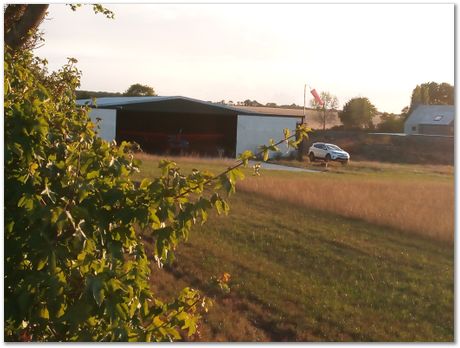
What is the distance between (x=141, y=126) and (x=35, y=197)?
6682mm

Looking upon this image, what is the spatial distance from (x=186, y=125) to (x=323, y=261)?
11.7ft

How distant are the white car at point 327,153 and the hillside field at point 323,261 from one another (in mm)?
738

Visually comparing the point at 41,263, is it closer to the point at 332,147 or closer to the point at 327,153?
→ the point at 327,153

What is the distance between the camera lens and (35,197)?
260 centimetres

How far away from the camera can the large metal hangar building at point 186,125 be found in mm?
7453

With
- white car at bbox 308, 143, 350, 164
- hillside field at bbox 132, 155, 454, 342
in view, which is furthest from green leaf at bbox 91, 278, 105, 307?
white car at bbox 308, 143, 350, 164

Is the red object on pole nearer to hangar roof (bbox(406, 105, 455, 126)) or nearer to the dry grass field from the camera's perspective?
hangar roof (bbox(406, 105, 455, 126))

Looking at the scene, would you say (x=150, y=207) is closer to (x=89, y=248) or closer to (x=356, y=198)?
(x=89, y=248)

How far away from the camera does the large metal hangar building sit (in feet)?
24.5

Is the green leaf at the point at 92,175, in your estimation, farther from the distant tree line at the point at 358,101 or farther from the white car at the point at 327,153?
the white car at the point at 327,153

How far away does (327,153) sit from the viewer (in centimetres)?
1384

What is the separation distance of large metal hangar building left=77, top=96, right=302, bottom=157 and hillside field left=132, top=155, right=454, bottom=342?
67 centimetres

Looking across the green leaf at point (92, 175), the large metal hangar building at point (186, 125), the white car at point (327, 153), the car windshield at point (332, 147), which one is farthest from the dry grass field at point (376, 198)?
the green leaf at point (92, 175)

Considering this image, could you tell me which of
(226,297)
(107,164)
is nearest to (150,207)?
(107,164)
